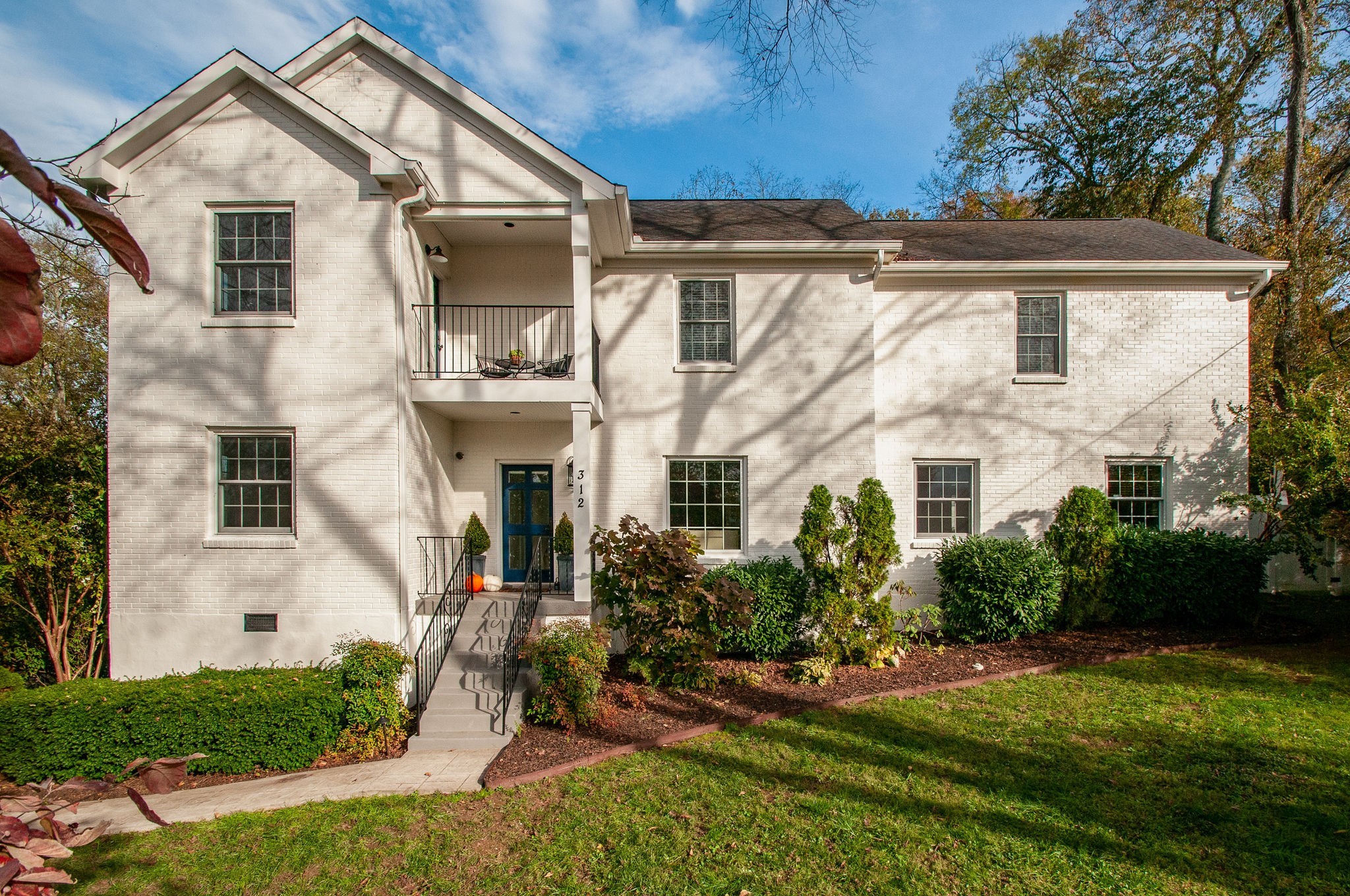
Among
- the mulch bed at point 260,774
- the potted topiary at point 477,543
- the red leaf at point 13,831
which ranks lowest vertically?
the mulch bed at point 260,774

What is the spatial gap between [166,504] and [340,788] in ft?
16.5

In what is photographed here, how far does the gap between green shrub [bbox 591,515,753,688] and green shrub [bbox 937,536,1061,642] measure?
4243 mm

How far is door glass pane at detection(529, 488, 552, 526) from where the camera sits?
11461 millimetres

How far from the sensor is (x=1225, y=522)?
39.6 ft

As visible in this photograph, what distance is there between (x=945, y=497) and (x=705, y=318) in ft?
18.3

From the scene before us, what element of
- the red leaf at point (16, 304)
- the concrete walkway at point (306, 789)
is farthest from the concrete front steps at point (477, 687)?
the red leaf at point (16, 304)

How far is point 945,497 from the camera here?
1220cm

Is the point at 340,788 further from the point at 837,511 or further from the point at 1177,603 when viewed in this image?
the point at 1177,603

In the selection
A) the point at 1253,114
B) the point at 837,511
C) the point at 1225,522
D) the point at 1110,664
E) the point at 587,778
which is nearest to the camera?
the point at 587,778

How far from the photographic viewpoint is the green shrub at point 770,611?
1015cm

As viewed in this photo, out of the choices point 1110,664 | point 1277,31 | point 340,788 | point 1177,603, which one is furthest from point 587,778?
point 1277,31

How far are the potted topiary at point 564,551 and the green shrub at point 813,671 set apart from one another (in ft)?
12.5

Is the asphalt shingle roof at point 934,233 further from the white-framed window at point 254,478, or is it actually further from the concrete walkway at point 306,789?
the concrete walkway at point 306,789

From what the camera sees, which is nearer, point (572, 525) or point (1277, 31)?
point (572, 525)
